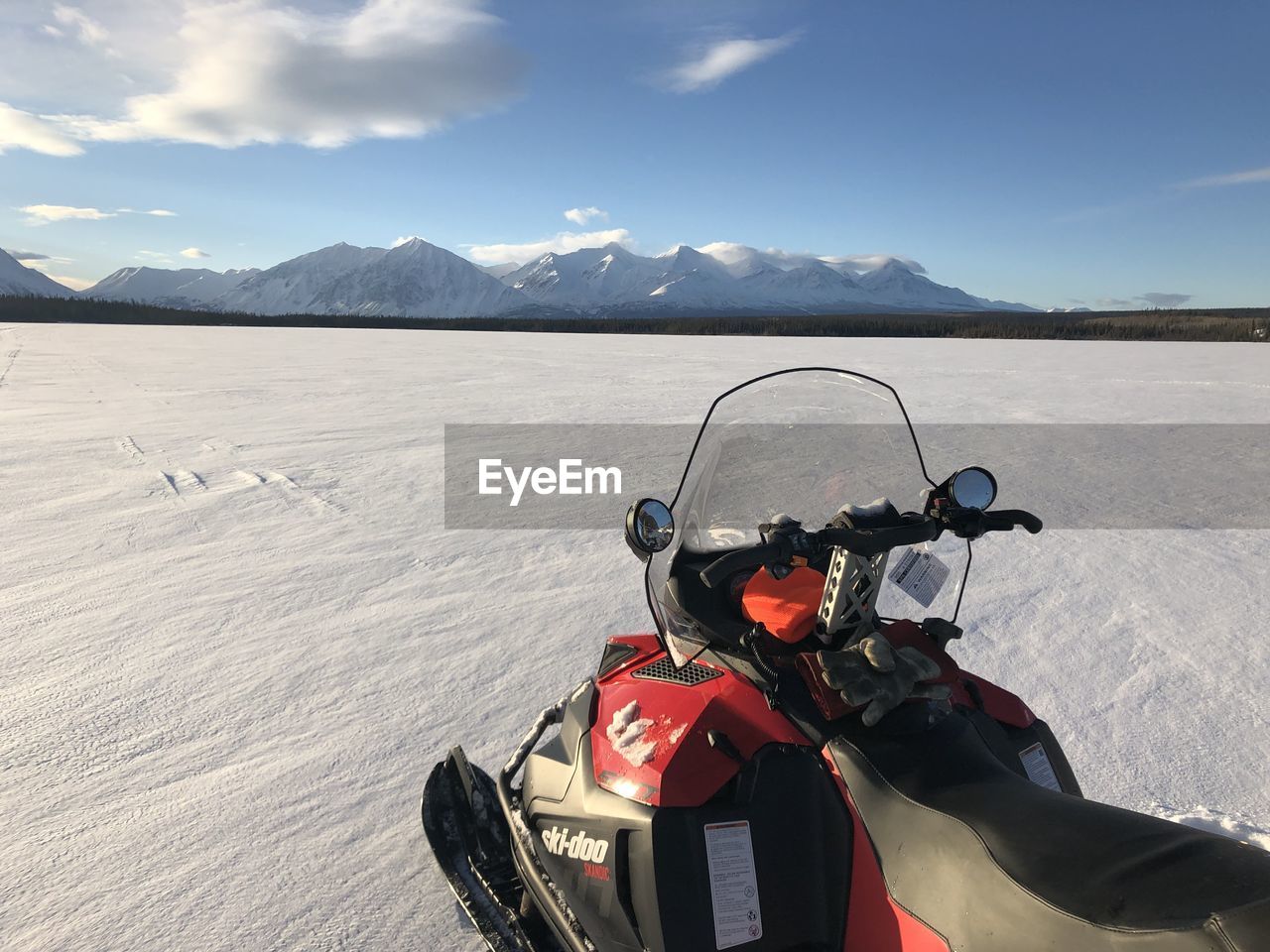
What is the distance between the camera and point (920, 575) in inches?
66.1

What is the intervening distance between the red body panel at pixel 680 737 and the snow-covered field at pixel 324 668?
0.68 meters

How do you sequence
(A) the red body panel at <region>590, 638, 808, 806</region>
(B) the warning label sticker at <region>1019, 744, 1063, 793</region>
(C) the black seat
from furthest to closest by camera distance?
(B) the warning label sticker at <region>1019, 744, 1063, 793</region> → (A) the red body panel at <region>590, 638, 808, 806</region> → (C) the black seat

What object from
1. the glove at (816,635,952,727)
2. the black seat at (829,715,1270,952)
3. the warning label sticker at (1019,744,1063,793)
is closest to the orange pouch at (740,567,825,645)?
the glove at (816,635,952,727)

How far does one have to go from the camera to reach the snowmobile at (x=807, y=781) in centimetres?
101

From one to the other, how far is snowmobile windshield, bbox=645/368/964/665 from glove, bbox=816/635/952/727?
1.15 ft

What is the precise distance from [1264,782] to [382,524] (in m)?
4.31

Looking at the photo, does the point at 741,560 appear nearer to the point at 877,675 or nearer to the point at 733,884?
the point at 877,675

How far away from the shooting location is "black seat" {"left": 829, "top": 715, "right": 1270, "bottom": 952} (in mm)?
863

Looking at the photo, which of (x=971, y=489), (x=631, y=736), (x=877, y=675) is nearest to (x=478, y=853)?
(x=631, y=736)

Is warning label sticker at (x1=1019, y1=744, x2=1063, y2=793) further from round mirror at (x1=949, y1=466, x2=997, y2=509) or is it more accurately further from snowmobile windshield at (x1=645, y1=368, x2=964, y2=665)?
round mirror at (x1=949, y1=466, x2=997, y2=509)

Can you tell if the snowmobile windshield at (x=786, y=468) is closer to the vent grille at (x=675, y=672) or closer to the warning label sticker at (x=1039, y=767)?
the vent grille at (x=675, y=672)

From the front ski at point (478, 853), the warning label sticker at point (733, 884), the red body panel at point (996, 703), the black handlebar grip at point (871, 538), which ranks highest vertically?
the black handlebar grip at point (871, 538)

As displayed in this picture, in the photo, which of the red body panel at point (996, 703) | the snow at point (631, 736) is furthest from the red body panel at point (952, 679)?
the snow at point (631, 736)

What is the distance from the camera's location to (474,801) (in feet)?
6.70
